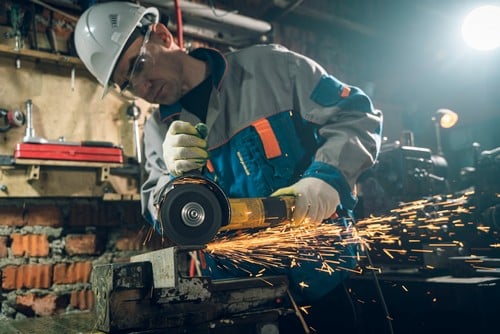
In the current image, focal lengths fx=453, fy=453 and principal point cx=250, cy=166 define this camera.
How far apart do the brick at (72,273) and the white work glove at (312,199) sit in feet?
5.69

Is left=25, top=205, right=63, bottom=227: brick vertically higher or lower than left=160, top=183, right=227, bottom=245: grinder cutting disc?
higher

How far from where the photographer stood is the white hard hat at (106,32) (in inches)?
80.7

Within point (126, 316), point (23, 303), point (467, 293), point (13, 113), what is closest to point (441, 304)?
point (467, 293)

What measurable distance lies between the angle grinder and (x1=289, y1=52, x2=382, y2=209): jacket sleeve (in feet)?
1.19

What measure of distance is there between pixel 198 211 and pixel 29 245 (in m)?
1.74

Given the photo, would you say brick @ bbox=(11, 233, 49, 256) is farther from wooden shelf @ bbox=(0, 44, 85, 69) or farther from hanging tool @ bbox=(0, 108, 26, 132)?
wooden shelf @ bbox=(0, 44, 85, 69)

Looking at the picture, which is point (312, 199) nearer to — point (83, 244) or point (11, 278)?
point (83, 244)

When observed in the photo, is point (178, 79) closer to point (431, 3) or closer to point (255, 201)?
point (255, 201)

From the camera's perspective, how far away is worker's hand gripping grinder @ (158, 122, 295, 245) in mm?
1365

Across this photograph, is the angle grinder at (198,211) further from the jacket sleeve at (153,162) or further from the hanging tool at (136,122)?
the hanging tool at (136,122)

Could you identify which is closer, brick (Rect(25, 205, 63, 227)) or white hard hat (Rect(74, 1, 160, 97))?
white hard hat (Rect(74, 1, 160, 97))

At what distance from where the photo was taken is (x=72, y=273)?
2756mm

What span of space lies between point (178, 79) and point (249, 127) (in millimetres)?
413

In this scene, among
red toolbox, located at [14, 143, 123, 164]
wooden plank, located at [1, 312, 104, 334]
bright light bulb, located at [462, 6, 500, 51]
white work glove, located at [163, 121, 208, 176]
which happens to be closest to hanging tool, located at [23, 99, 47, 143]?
red toolbox, located at [14, 143, 123, 164]
